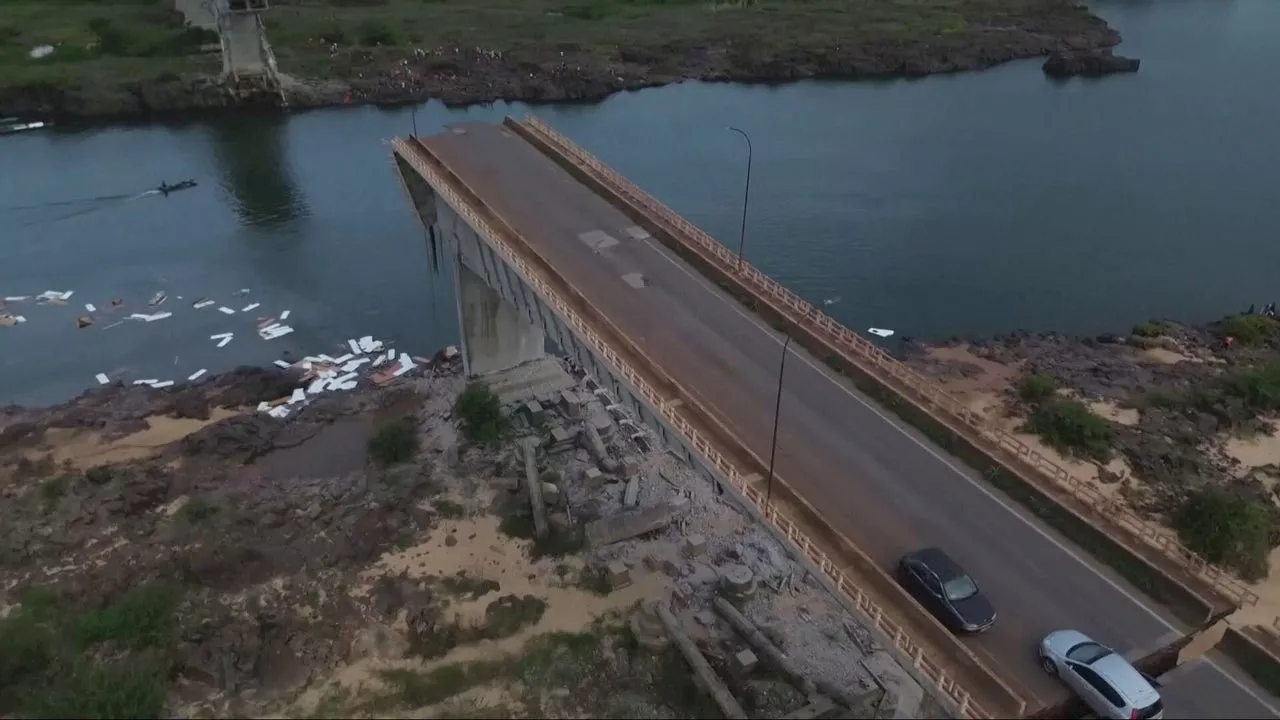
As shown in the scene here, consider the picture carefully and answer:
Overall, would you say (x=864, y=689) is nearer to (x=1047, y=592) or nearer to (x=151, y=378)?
(x=1047, y=592)

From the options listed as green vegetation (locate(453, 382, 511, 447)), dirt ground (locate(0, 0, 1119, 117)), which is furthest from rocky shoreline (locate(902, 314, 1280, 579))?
dirt ground (locate(0, 0, 1119, 117))

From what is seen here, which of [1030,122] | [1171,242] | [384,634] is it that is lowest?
[384,634]

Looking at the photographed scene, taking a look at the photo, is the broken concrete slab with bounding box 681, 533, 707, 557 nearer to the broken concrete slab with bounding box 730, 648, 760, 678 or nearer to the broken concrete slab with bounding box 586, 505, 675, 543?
the broken concrete slab with bounding box 586, 505, 675, 543

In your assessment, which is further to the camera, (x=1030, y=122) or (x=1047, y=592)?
(x=1030, y=122)

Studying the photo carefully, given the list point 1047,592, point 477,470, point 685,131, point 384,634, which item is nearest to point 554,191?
point 477,470

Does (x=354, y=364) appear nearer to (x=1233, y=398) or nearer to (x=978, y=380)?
(x=978, y=380)

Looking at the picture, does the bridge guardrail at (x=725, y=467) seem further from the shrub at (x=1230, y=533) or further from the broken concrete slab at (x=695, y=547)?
the shrub at (x=1230, y=533)

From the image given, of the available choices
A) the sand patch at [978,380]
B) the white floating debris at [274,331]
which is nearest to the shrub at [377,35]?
the white floating debris at [274,331]
